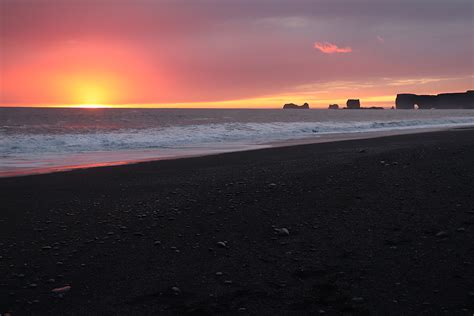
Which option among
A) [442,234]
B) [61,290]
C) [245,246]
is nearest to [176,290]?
[61,290]

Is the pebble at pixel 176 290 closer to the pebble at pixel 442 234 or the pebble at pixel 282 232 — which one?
the pebble at pixel 282 232

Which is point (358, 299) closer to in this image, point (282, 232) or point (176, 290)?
point (176, 290)

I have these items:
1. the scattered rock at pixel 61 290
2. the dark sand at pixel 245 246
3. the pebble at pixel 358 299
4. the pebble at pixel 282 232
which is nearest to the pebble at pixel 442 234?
the dark sand at pixel 245 246

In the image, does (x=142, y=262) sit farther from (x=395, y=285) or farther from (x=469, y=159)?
(x=469, y=159)

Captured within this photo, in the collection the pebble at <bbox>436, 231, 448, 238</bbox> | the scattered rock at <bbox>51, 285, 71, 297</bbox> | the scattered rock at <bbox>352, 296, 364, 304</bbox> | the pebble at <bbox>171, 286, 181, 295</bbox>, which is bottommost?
the scattered rock at <bbox>352, 296, 364, 304</bbox>

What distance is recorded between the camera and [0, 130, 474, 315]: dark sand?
150 inches

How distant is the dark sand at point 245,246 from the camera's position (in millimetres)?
3818

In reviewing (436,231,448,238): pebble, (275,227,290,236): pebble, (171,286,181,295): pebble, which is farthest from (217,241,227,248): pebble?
(436,231,448,238): pebble

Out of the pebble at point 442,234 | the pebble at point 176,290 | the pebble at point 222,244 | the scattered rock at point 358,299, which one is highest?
the pebble at point 222,244

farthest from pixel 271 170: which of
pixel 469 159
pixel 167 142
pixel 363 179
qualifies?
pixel 167 142

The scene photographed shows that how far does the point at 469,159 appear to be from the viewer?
35.5 ft

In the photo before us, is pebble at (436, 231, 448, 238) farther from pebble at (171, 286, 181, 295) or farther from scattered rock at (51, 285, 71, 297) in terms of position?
scattered rock at (51, 285, 71, 297)

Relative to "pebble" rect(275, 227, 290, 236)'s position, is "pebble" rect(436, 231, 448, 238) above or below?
below

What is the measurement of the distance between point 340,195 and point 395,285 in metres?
3.60
